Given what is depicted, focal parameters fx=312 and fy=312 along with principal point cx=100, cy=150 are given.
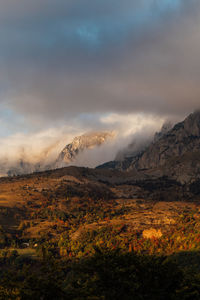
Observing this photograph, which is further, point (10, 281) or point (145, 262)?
point (145, 262)

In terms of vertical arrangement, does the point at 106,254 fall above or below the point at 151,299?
above

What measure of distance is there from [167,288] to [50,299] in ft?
57.7

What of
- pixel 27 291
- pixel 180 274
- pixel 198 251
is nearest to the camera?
pixel 27 291

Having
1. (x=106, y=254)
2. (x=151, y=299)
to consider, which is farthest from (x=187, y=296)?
(x=106, y=254)

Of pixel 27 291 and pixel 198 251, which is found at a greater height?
pixel 27 291

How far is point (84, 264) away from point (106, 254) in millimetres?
3919

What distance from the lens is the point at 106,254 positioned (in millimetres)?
51250

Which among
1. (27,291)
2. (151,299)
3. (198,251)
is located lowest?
(198,251)

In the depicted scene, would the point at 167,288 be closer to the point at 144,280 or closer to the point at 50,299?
the point at 144,280

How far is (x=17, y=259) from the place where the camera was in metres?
188

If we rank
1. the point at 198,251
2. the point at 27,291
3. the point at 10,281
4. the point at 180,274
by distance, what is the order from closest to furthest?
the point at 27,291, the point at 10,281, the point at 180,274, the point at 198,251

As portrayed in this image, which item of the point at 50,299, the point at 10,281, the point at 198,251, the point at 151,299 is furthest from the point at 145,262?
the point at 198,251

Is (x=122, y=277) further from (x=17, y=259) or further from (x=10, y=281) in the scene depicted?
(x=17, y=259)

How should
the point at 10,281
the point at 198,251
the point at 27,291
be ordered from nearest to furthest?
the point at 27,291, the point at 10,281, the point at 198,251
